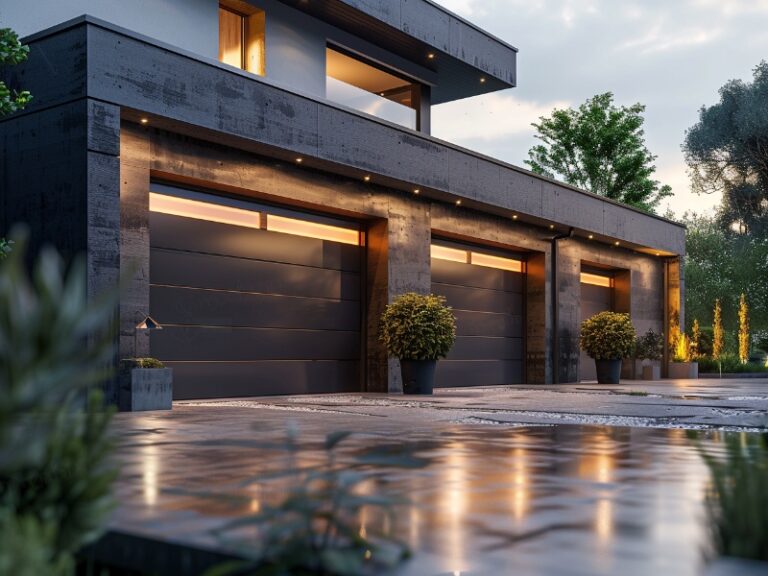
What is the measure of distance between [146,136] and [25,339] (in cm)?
1169

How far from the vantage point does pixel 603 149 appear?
142 feet

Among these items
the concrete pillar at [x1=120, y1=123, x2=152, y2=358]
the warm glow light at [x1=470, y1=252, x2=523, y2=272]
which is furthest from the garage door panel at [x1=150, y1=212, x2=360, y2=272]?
the warm glow light at [x1=470, y1=252, x2=523, y2=272]

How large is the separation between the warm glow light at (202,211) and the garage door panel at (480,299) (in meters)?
5.85

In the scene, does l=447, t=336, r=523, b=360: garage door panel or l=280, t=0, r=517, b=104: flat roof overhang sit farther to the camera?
l=447, t=336, r=523, b=360: garage door panel

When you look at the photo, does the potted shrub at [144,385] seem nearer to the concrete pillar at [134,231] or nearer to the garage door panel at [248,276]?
the concrete pillar at [134,231]

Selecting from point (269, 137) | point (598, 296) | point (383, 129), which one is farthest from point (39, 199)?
point (598, 296)

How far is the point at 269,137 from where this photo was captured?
14195mm

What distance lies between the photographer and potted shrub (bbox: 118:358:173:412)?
1155cm

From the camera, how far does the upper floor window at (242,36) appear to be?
57.1ft

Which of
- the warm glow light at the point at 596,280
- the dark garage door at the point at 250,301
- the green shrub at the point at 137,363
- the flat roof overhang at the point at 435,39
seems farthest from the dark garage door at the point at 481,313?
the green shrub at the point at 137,363

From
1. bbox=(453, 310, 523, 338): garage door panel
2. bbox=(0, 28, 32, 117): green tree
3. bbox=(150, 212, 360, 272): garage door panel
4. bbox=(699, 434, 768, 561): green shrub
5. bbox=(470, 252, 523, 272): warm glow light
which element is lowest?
bbox=(699, 434, 768, 561): green shrub

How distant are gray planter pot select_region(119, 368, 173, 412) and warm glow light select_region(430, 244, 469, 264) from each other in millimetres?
9205

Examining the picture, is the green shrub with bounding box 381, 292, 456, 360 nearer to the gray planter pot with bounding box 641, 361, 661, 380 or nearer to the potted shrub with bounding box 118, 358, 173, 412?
the potted shrub with bounding box 118, 358, 173, 412

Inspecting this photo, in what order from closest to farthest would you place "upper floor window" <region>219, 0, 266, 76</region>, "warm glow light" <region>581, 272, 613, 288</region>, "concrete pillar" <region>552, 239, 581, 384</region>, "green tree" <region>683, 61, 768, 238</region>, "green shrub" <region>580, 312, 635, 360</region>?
"upper floor window" <region>219, 0, 266, 76</region>
"green shrub" <region>580, 312, 635, 360</region>
"concrete pillar" <region>552, 239, 581, 384</region>
"warm glow light" <region>581, 272, 613, 288</region>
"green tree" <region>683, 61, 768, 238</region>
